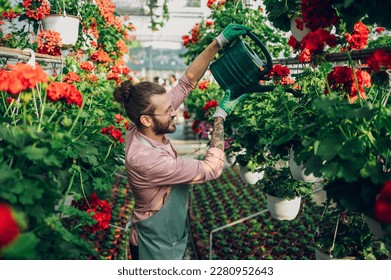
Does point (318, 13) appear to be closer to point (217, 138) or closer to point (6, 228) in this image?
point (217, 138)

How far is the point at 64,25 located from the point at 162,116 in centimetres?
122

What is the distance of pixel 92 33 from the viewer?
125 inches

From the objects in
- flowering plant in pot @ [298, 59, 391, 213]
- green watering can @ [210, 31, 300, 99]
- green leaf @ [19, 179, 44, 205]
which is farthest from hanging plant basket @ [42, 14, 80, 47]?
flowering plant in pot @ [298, 59, 391, 213]

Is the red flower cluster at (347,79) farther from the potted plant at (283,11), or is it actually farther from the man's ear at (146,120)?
the man's ear at (146,120)

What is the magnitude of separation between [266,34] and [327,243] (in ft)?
7.68

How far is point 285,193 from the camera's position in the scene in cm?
236

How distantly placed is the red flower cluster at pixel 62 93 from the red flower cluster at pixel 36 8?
1.39 m

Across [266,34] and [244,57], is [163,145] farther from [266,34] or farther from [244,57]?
[266,34]

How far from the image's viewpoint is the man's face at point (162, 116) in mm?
1654

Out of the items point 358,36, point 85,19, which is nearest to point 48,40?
point 85,19

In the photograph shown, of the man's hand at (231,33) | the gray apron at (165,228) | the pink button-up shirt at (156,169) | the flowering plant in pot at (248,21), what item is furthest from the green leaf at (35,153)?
the flowering plant in pot at (248,21)

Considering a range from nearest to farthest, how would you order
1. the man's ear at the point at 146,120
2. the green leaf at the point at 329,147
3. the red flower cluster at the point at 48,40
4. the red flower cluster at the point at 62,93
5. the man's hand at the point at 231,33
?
the green leaf at the point at 329,147, the red flower cluster at the point at 62,93, the man's ear at the point at 146,120, the man's hand at the point at 231,33, the red flower cluster at the point at 48,40
